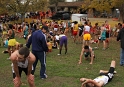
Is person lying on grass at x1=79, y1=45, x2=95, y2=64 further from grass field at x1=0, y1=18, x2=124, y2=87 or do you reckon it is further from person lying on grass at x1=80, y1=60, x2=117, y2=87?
person lying on grass at x1=80, y1=60, x2=117, y2=87

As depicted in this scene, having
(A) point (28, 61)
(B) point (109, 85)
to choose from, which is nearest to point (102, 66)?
(B) point (109, 85)

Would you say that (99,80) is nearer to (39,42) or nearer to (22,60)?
(39,42)

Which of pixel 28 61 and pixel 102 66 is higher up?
pixel 28 61

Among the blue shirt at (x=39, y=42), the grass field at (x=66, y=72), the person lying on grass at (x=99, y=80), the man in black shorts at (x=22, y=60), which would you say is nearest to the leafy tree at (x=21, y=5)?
the grass field at (x=66, y=72)

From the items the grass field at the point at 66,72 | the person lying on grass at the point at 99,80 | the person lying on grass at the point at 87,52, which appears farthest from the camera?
the person lying on grass at the point at 87,52

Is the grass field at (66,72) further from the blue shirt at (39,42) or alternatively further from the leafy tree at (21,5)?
the leafy tree at (21,5)

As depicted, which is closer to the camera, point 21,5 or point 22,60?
point 22,60

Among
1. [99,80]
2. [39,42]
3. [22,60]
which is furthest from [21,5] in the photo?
[22,60]

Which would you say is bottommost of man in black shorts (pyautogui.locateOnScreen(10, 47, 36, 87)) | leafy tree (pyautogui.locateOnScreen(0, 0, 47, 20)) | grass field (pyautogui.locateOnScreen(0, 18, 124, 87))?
grass field (pyautogui.locateOnScreen(0, 18, 124, 87))

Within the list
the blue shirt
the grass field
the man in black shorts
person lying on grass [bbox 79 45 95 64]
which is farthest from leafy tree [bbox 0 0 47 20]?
the man in black shorts

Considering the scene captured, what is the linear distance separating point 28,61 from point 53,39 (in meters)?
10.0

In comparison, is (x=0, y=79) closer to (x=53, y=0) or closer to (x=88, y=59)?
(x=88, y=59)

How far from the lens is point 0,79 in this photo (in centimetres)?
806

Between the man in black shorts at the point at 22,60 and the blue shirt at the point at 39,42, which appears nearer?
the man in black shorts at the point at 22,60
